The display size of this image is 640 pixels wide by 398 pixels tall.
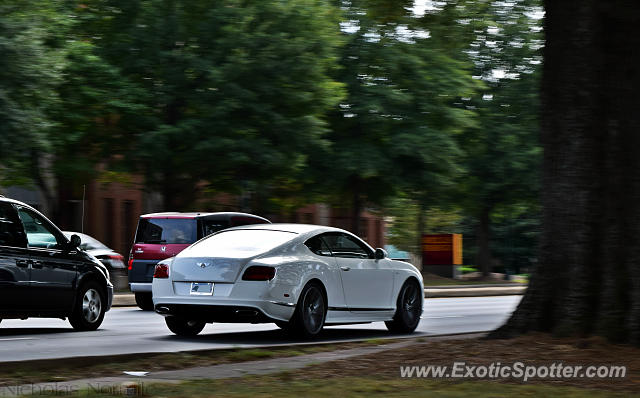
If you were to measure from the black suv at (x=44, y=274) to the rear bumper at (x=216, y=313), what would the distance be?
1664 millimetres

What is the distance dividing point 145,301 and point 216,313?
27.4 ft

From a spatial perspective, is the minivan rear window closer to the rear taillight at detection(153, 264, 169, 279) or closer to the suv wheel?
the suv wheel

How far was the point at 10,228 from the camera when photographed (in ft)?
49.3

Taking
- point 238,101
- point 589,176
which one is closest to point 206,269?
point 589,176

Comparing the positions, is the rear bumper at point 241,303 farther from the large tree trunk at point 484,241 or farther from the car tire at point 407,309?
the large tree trunk at point 484,241

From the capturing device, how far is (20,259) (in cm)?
1511

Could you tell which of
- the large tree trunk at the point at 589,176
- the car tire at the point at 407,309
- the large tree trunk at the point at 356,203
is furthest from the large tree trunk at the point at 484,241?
the large tree trunk at the point at 589,176

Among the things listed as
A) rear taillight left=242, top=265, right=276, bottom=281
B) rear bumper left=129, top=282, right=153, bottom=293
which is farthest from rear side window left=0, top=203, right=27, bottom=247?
rear bumper left=129, top=282, right=153, bottom=293

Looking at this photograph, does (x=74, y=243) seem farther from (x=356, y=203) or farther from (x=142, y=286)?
(x=356, y=203)

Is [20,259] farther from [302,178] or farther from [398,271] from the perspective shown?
[302,178]

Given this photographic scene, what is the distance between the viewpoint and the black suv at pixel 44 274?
14945mm

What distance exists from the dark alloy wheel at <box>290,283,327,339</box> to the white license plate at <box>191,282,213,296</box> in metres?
1.07

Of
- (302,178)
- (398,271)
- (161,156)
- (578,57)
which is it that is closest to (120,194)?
(302,178)

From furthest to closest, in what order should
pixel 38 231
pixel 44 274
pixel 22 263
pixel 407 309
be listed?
pixel 407 309, pixel 38 231, pixel 44 274, pixel 22 263
